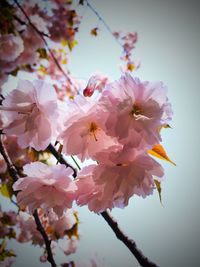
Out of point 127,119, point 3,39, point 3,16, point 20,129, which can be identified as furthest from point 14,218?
point 127,119

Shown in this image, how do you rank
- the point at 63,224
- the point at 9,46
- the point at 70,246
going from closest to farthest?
1. the point at 63,224
2. the point at 9,46
3. the point at 70,246

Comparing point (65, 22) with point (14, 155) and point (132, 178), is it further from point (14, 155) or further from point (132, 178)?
point (132, 178)

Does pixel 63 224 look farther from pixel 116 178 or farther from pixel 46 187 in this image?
pixel 116 178

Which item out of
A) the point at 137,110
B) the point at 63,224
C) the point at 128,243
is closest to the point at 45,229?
the point at 63,224

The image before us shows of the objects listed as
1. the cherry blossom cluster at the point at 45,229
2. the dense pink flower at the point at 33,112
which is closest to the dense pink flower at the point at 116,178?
the dense pink flower at the point at 33,112

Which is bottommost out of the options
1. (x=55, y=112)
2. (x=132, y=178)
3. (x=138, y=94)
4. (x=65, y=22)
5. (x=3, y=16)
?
(x=132, y=178)

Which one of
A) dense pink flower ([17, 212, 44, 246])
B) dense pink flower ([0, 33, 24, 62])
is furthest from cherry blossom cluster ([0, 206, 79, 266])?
dense pink flower ([0, 33, 24, 62])

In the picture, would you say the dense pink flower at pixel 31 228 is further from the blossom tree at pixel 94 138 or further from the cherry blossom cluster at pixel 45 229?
the blossom tree at pixel 94 138
